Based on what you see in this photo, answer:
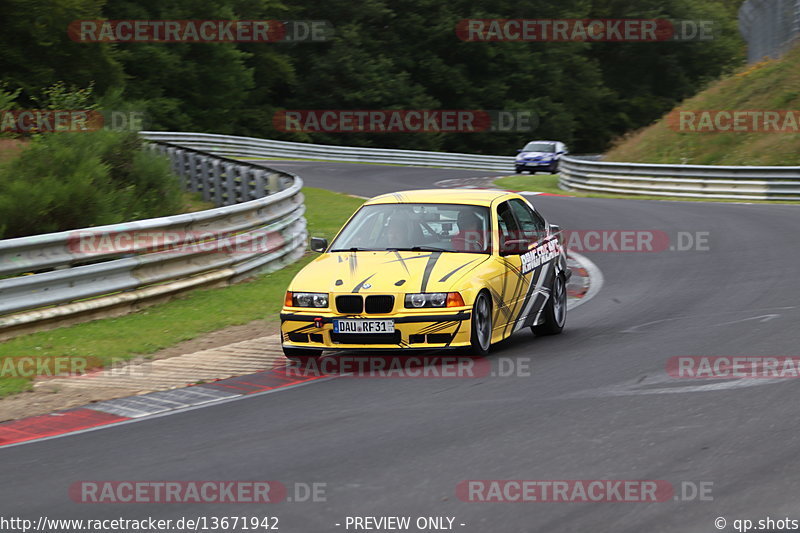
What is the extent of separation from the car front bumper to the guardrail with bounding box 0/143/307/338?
10.2ft

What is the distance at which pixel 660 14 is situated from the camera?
80.6 metres

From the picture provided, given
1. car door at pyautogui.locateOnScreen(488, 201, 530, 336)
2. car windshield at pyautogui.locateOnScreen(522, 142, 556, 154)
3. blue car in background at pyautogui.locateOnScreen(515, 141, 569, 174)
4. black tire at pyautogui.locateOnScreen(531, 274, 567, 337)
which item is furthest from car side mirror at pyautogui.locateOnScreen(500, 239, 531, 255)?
car windshield at pyautogui.locateOnScreen(522, 142, 556, 154)

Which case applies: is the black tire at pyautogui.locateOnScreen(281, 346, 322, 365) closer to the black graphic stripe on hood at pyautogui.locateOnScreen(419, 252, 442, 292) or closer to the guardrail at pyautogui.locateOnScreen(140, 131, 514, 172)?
the black graphic stripe on hood at pyautogui.locateOnScreen(419, 252, 442, 292)

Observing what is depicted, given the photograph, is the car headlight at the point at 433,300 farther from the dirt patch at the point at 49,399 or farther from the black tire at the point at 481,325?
the dirt patch at the point at 49,399

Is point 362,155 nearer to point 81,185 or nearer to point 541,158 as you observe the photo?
point 541,158

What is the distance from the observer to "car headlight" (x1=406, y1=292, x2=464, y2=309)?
9.19m

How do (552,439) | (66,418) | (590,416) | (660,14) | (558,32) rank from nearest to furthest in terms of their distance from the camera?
(552,439) → (590,416) → (66,418) → (558,32) → (660,14)

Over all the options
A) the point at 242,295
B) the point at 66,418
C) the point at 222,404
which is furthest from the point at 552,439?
the point at 242,295

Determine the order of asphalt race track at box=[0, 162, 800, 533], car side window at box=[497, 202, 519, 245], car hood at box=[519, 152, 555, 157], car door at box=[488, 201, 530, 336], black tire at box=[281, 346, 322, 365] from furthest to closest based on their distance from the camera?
1. car hood at box=[519, 152, 555, 157]
2. car side window at box=[497, 202, 519, 245]
3. car door at box=[488, 201, 530, 336]
4. black tire at box=[281, 346, 322, 365]
5. asphalt race track at box=[0, 162, 800, 533]

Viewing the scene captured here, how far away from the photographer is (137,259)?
476 inches

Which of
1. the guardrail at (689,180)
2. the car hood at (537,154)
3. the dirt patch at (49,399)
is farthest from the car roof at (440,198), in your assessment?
the car hood at (537,154)

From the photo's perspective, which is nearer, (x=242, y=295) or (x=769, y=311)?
(x=769, y=311)

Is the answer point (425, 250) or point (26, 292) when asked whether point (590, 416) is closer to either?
point (425, 250)

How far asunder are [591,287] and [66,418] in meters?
8.59
